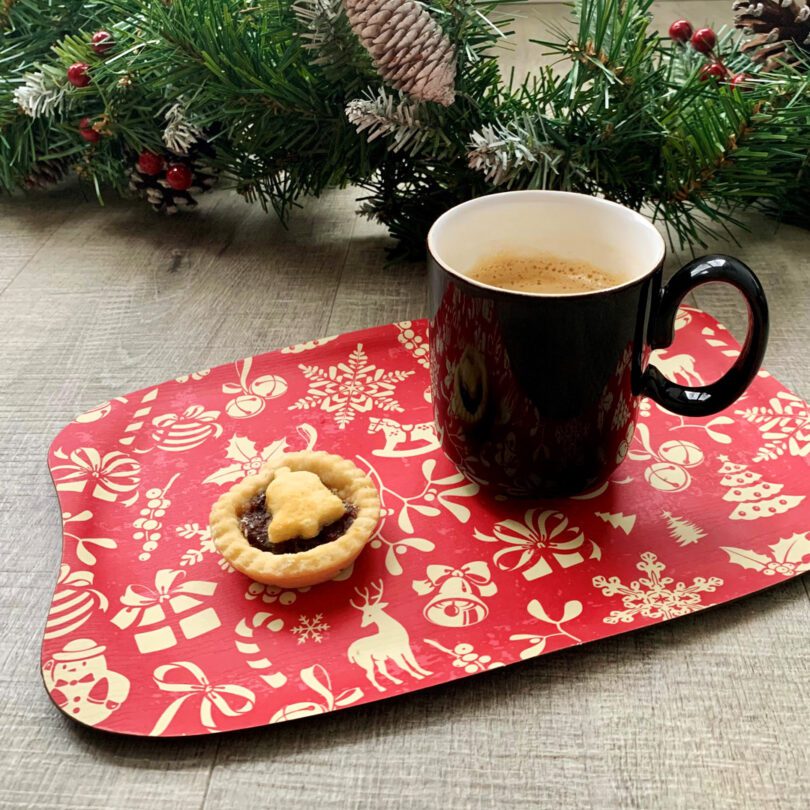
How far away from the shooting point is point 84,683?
452 millimetres

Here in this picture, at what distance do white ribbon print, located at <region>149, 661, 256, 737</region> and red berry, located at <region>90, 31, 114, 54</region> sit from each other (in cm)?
66

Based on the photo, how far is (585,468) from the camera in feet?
1.77

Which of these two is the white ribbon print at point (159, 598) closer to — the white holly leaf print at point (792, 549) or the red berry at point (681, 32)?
the white holly leaf print at point (792, 549)

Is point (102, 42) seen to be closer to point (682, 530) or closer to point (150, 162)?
point (150, 162)

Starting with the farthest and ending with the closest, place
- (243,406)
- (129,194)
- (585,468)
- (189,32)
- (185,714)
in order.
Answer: (129,194) < (189,32) < (243,406) < (585,468) < (185,714)

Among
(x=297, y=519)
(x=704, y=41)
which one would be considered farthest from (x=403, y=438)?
(x=704, y=41)

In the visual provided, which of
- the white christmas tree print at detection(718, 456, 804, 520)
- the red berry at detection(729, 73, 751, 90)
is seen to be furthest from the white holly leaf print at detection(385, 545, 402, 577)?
the red berry at detection(729, 73, 751, 90)

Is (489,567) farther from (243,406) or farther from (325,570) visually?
(243,406)

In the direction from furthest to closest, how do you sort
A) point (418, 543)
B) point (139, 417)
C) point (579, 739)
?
point (139, 417) → point (418, 543) → point (579, 739)

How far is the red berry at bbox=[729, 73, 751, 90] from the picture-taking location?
760 millimetres

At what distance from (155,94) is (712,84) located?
20.7 inches

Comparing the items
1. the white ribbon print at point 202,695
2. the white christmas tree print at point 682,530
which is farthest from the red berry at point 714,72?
the white ribbon print at point 202,695

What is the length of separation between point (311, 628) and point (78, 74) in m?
0.65

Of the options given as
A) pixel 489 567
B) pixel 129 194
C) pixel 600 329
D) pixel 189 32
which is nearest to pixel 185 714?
pixel 489 567
